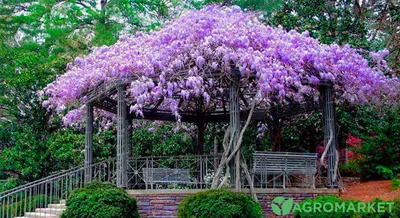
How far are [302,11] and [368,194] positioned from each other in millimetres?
6236

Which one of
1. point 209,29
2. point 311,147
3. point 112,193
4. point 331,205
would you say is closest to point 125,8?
point 311,147

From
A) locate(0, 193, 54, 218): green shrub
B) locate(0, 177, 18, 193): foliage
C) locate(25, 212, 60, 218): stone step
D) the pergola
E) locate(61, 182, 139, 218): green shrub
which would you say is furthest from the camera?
locate(0, 177, 18, 193): foliage

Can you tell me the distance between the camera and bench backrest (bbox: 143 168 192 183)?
35.8 ft

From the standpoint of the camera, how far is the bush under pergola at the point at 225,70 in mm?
9906

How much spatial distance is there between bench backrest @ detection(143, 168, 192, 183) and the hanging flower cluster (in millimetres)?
1420

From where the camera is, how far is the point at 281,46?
33.2 feet

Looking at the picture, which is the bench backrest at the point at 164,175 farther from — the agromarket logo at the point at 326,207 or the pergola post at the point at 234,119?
the agromarket logo at the point at 326,207

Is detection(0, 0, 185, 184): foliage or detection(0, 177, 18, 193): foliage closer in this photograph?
detection(0, 0, 185, 184): foliage

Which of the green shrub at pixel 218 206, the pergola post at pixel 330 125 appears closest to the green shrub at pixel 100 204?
the green shrub at pixel 218 206

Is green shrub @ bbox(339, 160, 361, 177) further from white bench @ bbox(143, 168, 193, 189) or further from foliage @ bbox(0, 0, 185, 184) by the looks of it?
foliage @ bbox(0, 0, 185, 184)

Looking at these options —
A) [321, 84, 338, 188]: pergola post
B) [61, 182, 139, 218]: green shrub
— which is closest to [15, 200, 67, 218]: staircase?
[61, 182, 139, 218]: green shrub

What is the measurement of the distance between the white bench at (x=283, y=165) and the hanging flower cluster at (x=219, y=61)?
131 centimetres

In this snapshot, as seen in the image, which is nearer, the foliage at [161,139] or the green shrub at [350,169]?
the green shrub at [350,169]

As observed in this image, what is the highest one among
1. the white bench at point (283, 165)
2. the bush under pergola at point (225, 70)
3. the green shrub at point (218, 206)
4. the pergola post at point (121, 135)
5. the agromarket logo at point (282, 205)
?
the bush under pergola at point (225, 70)
